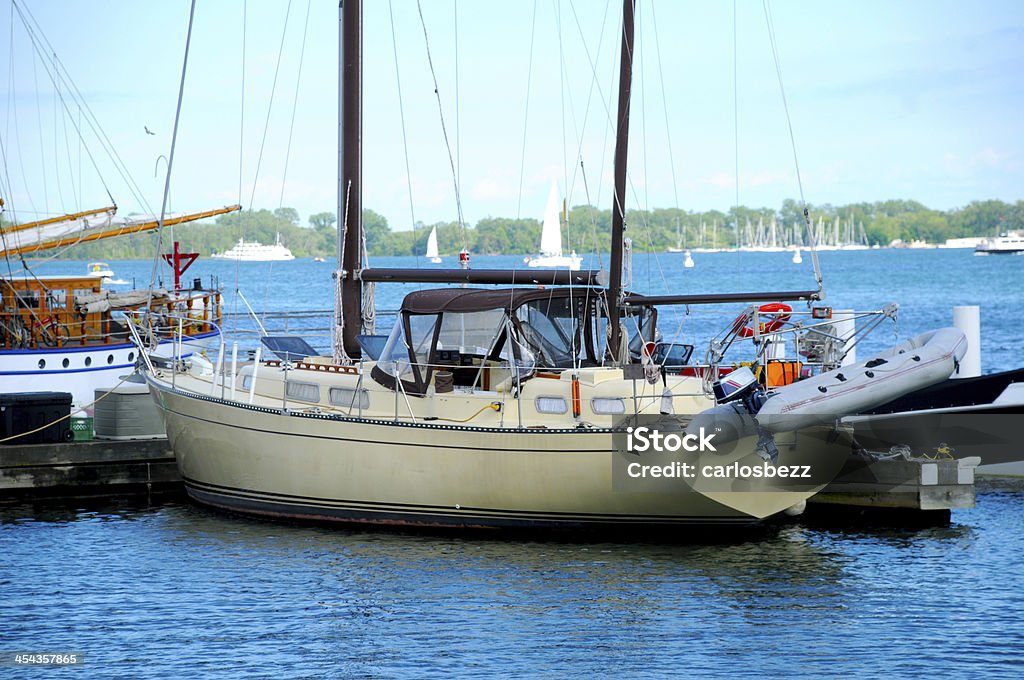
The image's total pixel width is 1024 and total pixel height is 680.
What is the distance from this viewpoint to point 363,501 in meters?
19.0

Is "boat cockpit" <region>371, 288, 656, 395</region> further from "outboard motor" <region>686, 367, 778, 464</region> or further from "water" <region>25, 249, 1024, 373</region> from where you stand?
"water" <region>25, 249, 1024, 373</region>

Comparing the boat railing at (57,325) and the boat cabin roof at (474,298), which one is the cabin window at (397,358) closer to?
the boat cabin roof at (474,298)

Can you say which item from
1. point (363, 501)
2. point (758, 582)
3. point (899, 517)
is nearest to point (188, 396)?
point (363, 501)

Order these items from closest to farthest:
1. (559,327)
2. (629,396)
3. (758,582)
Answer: (758,582), (629,396), (559,327)

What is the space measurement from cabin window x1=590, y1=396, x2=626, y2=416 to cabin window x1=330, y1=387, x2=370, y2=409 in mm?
3488

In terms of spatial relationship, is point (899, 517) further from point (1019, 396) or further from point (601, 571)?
point (601, 571)

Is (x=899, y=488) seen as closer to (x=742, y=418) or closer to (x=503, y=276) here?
(x=742, y=418)

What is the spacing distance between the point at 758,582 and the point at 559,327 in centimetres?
513

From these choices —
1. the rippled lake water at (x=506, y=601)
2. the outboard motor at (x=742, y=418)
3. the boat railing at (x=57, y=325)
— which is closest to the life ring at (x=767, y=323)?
the outboard motor at (x=742, y=418)

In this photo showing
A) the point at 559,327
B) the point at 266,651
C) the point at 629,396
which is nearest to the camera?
the point at 266,651

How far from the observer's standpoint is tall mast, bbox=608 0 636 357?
1938cm

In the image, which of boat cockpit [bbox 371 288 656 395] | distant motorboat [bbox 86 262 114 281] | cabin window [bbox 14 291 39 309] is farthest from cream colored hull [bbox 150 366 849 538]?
distant motorboat [bbox 86 262 114 281]

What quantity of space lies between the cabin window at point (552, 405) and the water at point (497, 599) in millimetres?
1897

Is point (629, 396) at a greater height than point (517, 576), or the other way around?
point (629, 396)
